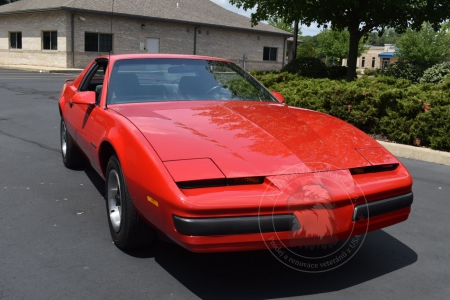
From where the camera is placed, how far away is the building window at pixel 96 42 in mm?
34312

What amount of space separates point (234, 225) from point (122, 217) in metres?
1.07

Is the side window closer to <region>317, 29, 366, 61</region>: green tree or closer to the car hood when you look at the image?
the car hood

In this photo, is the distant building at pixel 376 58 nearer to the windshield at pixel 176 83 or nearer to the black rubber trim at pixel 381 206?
the windshield at pixel 176 83

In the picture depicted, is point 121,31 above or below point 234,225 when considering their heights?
above

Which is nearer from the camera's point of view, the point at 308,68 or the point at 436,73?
the point at 308,68

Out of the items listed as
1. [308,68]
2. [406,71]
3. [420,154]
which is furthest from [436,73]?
[420,154]

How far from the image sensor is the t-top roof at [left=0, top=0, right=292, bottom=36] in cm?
3362

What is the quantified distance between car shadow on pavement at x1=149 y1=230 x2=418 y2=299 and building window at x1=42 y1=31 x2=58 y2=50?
33209 mm

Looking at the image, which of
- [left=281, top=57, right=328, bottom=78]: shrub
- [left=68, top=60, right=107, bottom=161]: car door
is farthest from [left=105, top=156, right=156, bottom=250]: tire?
[left=281, top=57, right=328, bottom=78]: shrub

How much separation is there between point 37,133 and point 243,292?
272 inches

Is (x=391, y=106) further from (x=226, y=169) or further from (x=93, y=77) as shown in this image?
(x=226, y=169)

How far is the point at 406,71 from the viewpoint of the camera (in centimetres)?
1612

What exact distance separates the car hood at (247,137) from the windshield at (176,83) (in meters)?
0.19

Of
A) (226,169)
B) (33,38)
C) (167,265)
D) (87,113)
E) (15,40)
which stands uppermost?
(33,38)
